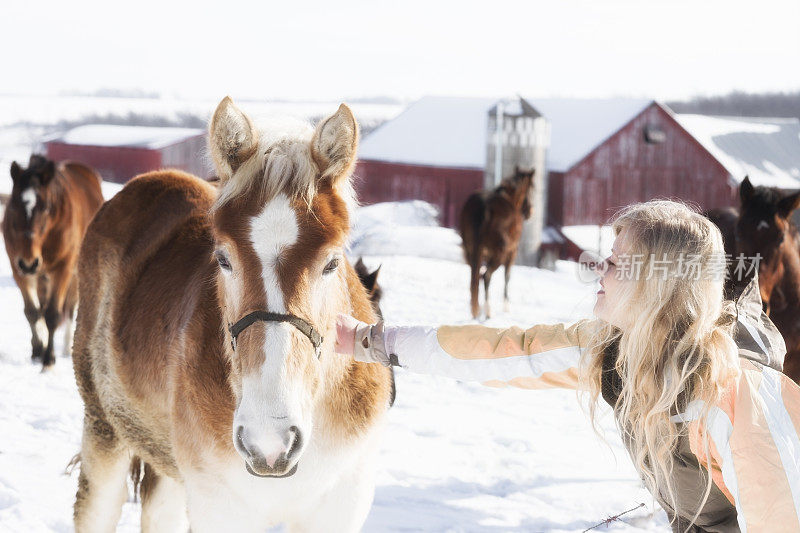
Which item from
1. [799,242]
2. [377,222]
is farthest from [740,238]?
[377,222]

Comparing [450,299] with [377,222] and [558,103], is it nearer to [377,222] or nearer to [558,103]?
[377,222]

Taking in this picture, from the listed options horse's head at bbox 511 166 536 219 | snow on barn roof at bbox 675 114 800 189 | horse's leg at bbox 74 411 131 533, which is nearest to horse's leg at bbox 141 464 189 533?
horse's leg at bbox 74 411 131 533

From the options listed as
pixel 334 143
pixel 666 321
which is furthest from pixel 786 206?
pixel 334 143

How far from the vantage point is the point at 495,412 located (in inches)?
238

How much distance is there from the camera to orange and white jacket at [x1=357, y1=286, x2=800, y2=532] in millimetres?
1611

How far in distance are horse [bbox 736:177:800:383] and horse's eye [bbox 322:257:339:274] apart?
3.59 meters

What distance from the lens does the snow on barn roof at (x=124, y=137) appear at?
37.8 metres

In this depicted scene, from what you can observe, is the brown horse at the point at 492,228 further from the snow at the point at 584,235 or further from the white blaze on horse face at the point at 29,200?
the snow at the point at 584,235

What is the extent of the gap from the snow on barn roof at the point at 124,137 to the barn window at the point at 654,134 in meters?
23.4

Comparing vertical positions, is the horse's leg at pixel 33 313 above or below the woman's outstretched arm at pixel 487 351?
below

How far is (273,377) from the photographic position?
1.77m

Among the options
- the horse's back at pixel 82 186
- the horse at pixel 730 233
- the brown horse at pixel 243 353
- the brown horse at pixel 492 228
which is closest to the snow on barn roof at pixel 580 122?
the brown horse at pixel 492 228

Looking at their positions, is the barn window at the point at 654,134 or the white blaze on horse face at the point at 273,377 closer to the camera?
the white blaze on horse face at the point at 273,377

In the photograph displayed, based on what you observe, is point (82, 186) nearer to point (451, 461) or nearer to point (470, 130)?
point (451, 461)
